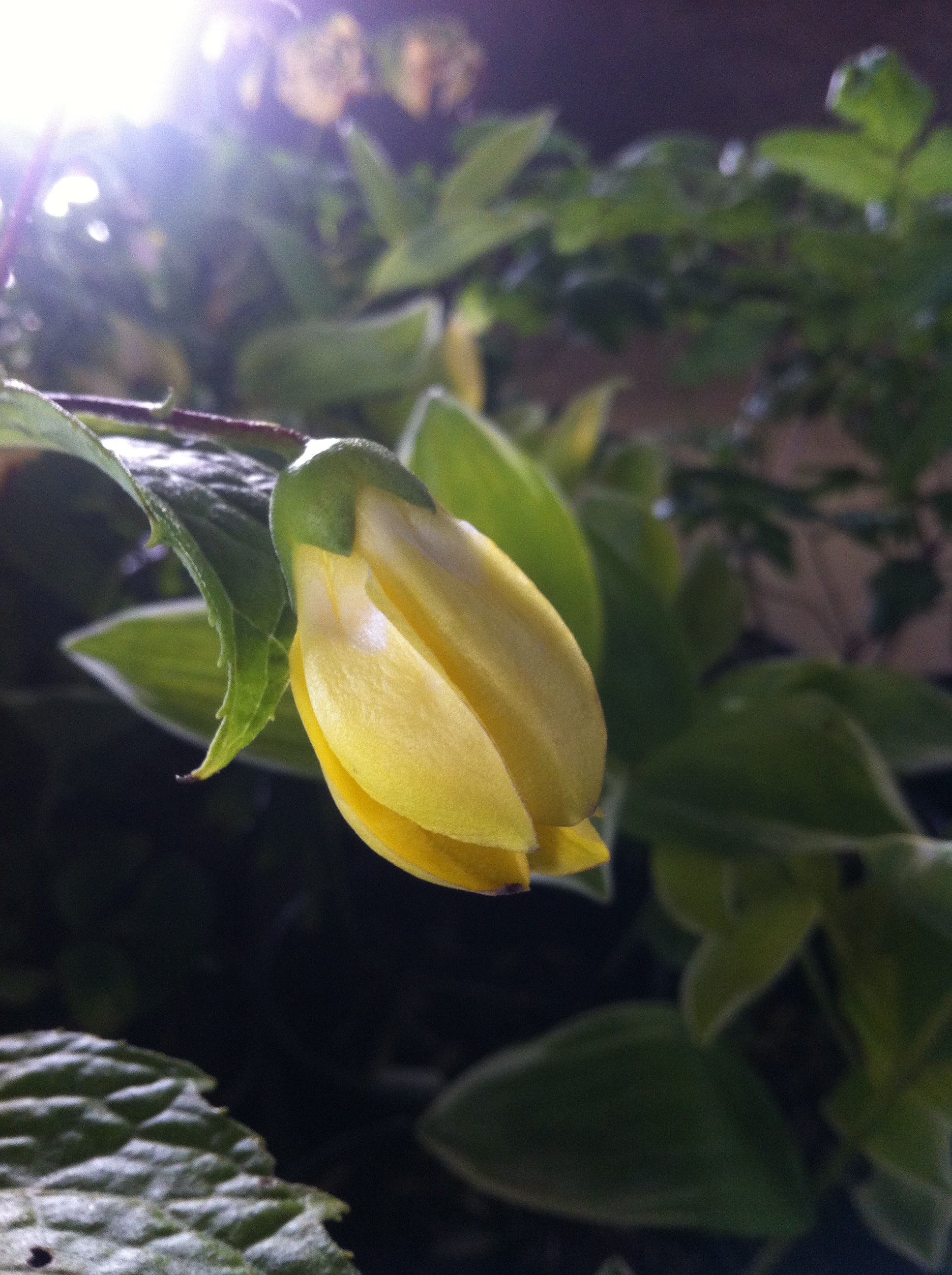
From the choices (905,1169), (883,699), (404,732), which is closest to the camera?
(404,732)

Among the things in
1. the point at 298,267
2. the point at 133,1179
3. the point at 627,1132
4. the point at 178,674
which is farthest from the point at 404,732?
the point at 298,267

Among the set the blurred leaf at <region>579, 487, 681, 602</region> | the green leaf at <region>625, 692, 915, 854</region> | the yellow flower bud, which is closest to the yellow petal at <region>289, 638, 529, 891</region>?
the yellow flower bud

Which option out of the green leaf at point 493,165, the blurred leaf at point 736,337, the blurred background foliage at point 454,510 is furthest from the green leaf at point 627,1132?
the green leaf at point 493,165

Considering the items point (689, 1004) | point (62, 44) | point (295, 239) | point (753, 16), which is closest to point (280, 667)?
point (62, 44)

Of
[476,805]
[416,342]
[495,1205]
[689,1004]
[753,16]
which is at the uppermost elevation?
[753,16]

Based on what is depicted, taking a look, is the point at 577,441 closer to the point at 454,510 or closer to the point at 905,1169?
the point at 454,510

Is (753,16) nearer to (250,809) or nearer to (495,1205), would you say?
(250,809)
